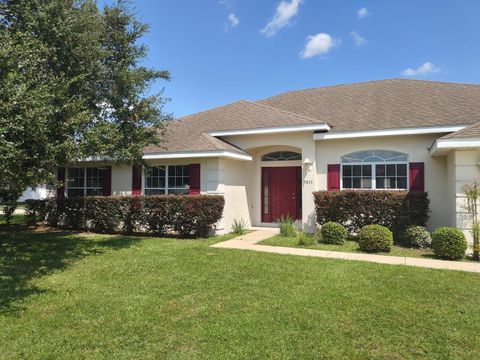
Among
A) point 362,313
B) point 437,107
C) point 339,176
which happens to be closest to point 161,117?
point 339,176

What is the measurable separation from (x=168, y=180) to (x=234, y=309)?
30.0ft

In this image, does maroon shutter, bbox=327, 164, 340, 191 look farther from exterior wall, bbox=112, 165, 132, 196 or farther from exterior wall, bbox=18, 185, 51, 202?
exterior wall, bbox=18, 185, 51, 202

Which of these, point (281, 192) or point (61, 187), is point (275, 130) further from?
point (61, 187)

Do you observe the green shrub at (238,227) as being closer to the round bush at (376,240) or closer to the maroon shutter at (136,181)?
the maroon shutter at (136,181)

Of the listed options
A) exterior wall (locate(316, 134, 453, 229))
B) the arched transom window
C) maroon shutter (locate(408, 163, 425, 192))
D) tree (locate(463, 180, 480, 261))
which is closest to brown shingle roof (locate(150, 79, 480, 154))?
exterior wall (locate(316, 134, 453, 229))

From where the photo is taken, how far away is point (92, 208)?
13555 mm

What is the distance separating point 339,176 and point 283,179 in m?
2.55

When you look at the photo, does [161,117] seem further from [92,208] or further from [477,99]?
[477,99]

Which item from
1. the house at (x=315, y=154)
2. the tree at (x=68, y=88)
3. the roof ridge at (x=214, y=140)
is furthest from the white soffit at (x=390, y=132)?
the tree at (x=68, y=88)

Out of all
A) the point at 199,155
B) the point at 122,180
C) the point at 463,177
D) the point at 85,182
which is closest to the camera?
the point at 463,177

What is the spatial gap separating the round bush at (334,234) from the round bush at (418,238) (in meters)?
1.78

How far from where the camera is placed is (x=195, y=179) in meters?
13.0

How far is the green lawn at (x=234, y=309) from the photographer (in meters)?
4.01

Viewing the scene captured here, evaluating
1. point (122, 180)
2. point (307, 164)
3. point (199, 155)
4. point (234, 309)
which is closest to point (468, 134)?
point (307, 164)
